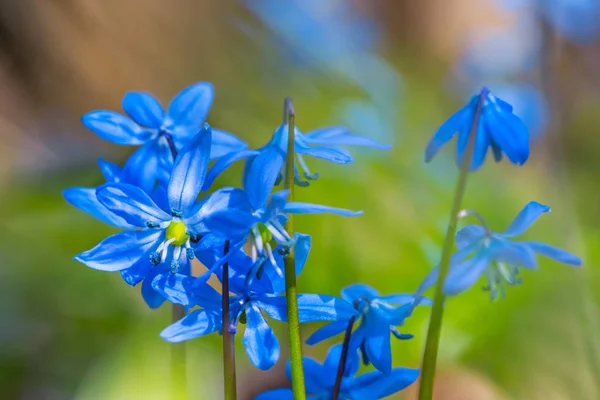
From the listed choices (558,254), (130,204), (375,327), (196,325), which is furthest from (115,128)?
(558,254)

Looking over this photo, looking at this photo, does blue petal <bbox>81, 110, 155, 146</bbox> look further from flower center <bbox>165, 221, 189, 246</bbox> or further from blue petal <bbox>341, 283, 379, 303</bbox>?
blue petal <bbox>341, 283, 379, 303</bbox>

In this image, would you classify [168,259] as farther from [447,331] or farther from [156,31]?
[156,31]

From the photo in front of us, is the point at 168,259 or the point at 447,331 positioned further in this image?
the point at 447,331

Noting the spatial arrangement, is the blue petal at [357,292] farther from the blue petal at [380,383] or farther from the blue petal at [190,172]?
the blue petal at [190,172]

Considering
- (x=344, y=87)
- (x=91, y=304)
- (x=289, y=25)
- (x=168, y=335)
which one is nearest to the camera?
(x=168, y=335)

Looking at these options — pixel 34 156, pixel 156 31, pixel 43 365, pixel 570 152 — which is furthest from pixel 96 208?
pixel 156 31
